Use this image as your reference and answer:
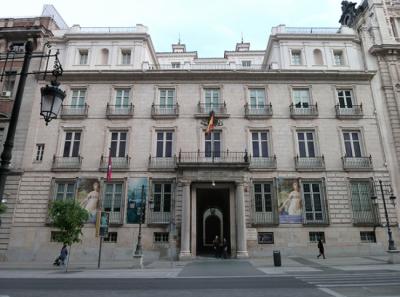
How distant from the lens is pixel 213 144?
1032 inches

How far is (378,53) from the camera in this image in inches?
1121

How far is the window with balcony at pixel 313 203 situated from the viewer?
23969 mm

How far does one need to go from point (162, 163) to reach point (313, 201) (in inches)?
511

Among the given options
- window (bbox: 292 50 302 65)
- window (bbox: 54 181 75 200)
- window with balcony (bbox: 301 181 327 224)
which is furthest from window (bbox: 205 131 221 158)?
window (bbox: 54 181 75 200)

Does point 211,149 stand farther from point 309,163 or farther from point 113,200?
point 113,200

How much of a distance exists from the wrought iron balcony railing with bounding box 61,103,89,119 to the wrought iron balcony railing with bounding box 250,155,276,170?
1554 cm

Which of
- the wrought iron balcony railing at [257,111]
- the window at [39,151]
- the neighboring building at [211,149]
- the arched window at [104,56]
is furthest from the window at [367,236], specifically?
the arched window at [104,56]

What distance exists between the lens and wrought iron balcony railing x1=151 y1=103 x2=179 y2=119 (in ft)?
87.7

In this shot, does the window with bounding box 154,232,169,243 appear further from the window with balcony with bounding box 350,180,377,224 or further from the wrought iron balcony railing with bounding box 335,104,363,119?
the wrought iron balcony railing with bounding box 335,104,363,119

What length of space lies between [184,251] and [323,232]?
36.7ft

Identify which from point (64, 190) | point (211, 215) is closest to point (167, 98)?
point (64, 190)

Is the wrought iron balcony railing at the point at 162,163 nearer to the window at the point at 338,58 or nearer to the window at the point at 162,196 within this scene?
the window at the point at 162,196

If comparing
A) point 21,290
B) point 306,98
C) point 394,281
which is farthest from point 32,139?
point 394,281

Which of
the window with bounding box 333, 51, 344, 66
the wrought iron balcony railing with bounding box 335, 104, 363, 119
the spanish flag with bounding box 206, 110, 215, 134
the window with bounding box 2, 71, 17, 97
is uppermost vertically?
the window with bounding box 333, 51, 344, 66
